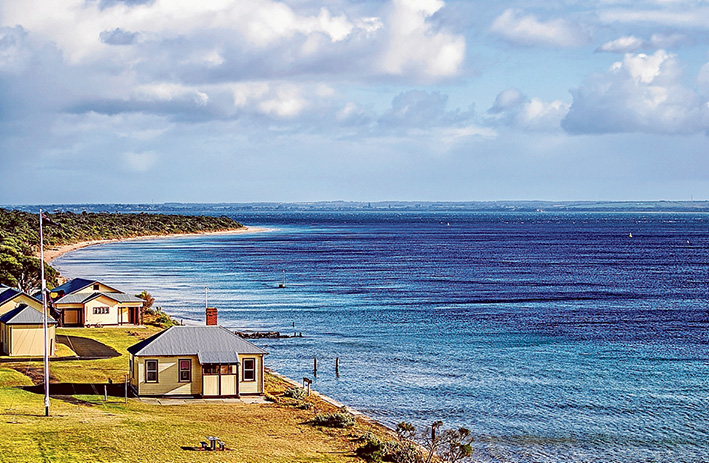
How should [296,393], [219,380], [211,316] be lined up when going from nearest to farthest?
[219,380] < [296,393] < [211,316]

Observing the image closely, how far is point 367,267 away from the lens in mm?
141625

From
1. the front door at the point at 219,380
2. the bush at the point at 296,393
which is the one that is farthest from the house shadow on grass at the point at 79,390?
the bush at the point at 296,393

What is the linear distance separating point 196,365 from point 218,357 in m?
1.32

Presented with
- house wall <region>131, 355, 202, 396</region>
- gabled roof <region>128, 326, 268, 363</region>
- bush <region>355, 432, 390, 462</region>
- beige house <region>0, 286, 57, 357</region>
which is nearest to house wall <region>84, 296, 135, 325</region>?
beige house <region>0, 286, 57, 357</region>

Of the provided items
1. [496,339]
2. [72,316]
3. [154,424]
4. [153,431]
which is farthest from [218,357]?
[496,339]

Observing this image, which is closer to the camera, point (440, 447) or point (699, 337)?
point (440, 447)

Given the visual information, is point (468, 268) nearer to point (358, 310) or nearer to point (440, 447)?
point (358, 310)

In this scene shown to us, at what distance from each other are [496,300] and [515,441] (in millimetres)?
56419

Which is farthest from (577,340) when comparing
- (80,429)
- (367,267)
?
(367,267)

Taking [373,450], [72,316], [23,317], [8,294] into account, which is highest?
A: [8,294]

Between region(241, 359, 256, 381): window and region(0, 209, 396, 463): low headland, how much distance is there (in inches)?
51.1

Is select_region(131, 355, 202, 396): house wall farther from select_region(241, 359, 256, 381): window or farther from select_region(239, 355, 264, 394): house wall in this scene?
select_region(241, 359, 256, 381): window

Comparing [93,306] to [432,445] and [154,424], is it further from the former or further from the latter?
[432,445]

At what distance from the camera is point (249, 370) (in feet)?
149
